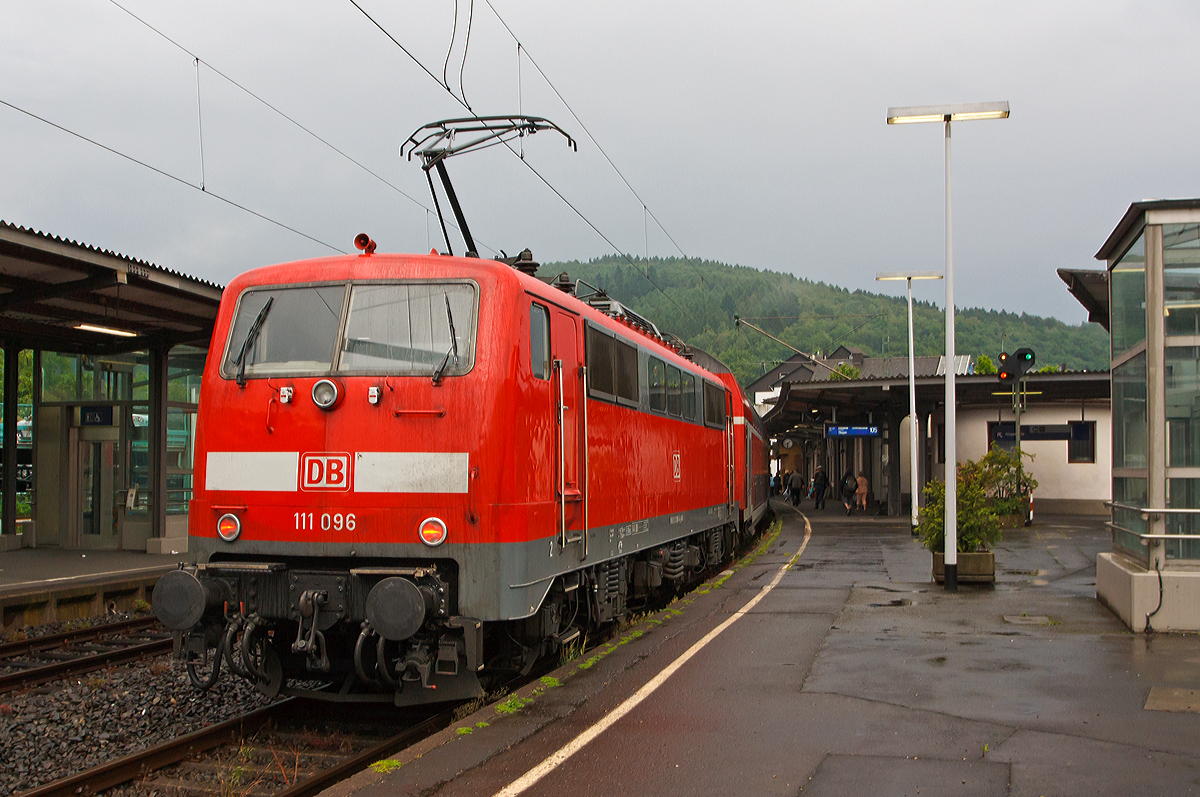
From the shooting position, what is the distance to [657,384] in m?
11.8

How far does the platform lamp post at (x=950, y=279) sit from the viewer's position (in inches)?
535

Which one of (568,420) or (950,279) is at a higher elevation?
(950,279)

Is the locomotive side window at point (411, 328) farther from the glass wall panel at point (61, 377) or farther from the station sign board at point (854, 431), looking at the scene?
the station sign board at point (854, 431)

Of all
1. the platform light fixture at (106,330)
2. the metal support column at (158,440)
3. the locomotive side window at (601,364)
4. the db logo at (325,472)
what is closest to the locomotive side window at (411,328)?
the db logo at (325,472)

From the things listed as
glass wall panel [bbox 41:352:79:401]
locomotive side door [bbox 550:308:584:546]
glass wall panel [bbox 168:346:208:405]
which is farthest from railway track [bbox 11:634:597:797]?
glass wall panel [bbox 41:352:79:401]

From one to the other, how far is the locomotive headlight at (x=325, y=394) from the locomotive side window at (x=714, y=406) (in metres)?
8.44

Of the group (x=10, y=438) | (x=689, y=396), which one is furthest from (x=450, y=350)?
(x=10, y=438)

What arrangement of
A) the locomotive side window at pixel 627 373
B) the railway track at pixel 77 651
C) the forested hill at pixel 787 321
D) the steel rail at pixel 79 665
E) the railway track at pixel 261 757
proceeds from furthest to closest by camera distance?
1. the forested hill at pixel 787 321
2. the locomotive side window at pixel 627 373
3. the railway track at pixel 77 651
4. the steel rail at pixel 79 665
5. the railway track at pixel 261 757

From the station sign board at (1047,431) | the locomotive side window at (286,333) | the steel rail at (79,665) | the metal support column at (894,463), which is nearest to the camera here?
the locomotive side window at (286,333)

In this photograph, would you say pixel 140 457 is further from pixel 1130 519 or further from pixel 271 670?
pixel 1130 519

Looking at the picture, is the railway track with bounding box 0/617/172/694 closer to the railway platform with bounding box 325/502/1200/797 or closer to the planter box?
the railway platform with bounding box 325/502/1200/797

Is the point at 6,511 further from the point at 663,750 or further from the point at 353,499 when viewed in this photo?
the point at 663,750

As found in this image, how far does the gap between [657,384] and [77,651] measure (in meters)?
6.66

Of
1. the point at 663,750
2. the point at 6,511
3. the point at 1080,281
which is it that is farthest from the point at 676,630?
the point at 6,511
